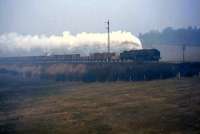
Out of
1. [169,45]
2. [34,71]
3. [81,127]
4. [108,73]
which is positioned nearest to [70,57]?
[34,71]

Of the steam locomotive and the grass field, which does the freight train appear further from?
the grass field

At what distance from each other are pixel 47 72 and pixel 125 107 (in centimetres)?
3948

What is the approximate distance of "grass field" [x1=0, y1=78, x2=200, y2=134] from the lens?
72.7 feet

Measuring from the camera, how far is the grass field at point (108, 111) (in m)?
22.2

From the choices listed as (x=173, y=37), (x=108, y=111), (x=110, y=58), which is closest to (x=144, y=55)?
(x=110, y=58)

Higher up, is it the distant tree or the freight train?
the distant tree

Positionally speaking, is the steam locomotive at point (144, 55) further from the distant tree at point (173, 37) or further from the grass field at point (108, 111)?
the distant tree at point (173, 37)

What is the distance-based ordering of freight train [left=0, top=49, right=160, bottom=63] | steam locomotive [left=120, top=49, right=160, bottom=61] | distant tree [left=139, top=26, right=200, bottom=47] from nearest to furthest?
steam locomotive [left=120, top=49, right=160, bottom=61]
freight train [left=0, top=49, right=160, bottom=63]
distant tree [left=139, top=26, right=200, bottom=47]

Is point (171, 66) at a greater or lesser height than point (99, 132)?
greater

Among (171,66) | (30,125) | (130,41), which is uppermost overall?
(130,41)

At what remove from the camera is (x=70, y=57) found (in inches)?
2904

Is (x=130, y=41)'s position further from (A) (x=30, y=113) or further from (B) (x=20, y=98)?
(A) (x=30, y=113)

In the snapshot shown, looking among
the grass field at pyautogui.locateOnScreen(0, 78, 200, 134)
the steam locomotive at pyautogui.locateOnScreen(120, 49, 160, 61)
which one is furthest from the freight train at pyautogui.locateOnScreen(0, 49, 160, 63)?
the grass field at pyautogui.locateOnScreen(0, 78, 200, 134)

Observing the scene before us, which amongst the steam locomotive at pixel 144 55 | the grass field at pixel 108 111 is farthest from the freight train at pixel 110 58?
the grass field at pixel 108 111
